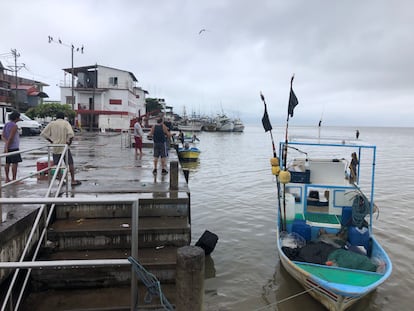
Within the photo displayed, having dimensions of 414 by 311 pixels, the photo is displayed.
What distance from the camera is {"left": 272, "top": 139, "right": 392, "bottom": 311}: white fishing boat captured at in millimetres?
5262

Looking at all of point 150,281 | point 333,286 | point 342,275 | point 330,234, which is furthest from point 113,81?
point 150,281

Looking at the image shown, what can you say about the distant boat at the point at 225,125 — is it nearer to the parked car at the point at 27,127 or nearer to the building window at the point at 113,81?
the building window at the point at 113,81

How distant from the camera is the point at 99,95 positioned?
162 ft

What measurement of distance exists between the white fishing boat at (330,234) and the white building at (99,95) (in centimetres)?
4239

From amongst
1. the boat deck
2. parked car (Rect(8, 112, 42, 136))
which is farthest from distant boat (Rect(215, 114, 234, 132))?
the boat deck

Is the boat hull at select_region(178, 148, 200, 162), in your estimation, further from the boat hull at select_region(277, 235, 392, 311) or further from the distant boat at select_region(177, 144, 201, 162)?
the boat hull at select_region(277, 235, 392, 311)

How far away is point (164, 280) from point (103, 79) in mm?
49717

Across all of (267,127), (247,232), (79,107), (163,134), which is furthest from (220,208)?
(79,107)

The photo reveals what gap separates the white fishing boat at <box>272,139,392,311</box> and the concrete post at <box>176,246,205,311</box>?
2908 mm

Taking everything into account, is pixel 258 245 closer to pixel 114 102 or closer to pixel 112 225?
pixel 112 225

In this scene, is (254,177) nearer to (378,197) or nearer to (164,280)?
(378,197)

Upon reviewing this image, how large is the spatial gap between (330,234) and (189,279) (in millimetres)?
5012

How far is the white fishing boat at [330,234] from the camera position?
17.3 ft

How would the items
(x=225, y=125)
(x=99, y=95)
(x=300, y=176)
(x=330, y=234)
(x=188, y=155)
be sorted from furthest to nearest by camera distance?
(x=225, y=125), (x=99, y=95), (x=188, y=155), (x=300, y=176), (x=330, y=234)
